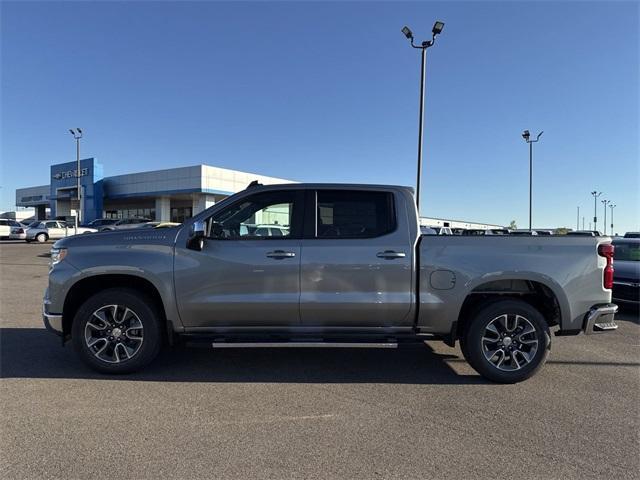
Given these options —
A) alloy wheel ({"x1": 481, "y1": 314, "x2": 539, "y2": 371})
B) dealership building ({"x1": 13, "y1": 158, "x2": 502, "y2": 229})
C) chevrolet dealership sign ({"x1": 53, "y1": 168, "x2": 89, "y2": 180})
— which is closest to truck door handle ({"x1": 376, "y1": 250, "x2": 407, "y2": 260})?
alloy wheel ({"x1": 481, "y1": 314, "x2": 539, "y2": 371})

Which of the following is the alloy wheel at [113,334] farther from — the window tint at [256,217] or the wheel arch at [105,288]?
the window tint at [256,217]

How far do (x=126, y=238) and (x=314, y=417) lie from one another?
2.70 meters

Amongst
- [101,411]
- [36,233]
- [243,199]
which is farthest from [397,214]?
[36,233]

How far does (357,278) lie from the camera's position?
15.7 feet

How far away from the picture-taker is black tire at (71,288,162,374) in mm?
4820

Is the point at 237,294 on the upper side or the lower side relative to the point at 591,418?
upper

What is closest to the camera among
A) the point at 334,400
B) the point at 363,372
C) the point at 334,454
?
the point at 334,454

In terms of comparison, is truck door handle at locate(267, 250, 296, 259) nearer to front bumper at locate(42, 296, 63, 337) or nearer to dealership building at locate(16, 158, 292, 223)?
front bumper at locate(42, 296, 63, 337)

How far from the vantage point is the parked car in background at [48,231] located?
33.3m

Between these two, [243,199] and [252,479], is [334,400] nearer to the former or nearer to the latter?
[252,479]

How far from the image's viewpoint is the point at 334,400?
429cm

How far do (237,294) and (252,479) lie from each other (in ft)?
6.97

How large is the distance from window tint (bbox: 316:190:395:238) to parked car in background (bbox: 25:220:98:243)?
32.1 meters

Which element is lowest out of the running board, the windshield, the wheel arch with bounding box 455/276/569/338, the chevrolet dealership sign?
the running board
